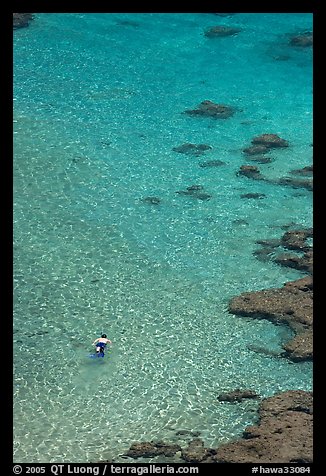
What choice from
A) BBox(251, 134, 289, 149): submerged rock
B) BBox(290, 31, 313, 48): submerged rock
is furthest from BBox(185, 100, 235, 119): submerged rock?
BBox(290, 31, 313, 48): submerged rock

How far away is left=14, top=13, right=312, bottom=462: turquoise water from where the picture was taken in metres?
19.9

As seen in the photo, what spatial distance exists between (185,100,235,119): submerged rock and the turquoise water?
1.12 feet

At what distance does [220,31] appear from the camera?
3709 cm

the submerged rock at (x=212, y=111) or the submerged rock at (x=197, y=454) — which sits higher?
the submerged rock at (x=212, y=111)

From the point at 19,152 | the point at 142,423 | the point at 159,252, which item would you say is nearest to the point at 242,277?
the point at 159,252

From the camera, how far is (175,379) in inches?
810

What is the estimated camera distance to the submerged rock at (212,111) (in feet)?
106

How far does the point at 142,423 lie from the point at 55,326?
4029 mm

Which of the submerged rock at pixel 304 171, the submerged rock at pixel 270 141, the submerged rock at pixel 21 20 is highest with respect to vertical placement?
the submerged rock at pixel 21 20

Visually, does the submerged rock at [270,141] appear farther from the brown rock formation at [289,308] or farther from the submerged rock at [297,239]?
the brown rock formation at [289,308]

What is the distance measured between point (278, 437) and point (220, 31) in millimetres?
22109

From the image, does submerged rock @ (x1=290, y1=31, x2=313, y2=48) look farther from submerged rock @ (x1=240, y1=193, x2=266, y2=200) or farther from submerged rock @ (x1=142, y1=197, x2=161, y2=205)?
submerged rock @ (x1=142, y1=197, x2=161, y2=205)

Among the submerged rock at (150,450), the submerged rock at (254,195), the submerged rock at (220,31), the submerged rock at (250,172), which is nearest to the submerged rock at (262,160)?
the submerged rock at (250,172)

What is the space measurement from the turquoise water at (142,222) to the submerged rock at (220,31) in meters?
0.42
